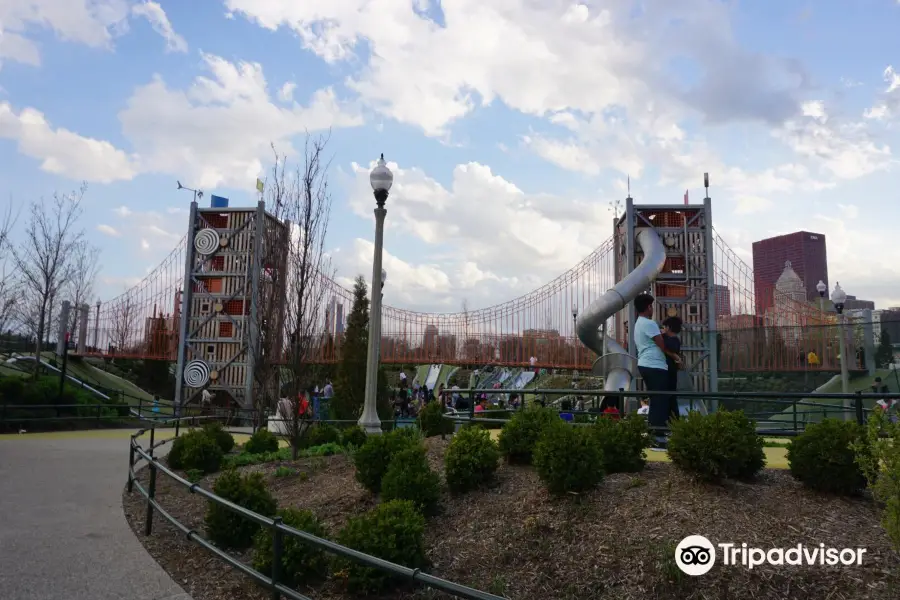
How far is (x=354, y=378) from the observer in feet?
53.2

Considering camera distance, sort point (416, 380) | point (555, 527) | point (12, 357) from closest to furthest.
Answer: point (555, 527)
point (12, 357)
point (416, 380)

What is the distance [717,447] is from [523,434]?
2004mm

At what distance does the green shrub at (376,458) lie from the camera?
248 inches

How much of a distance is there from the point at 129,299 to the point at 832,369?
100 ft

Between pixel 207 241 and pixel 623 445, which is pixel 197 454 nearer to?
pixel 623 445

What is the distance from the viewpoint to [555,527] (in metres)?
4.73

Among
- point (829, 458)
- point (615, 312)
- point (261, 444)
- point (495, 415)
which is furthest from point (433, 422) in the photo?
point (615, 312)

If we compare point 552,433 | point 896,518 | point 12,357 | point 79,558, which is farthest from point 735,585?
point 12,357

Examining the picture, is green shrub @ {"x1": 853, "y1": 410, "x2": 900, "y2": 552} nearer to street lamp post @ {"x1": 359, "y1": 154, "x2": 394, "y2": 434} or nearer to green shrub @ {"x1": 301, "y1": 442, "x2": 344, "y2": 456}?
street lamp post @ {"x1": 359, "y1": 154, "x2": 394, "y2": 434}

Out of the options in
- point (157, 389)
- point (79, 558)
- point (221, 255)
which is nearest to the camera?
point (79, 558)

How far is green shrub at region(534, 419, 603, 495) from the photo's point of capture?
16.4 feet

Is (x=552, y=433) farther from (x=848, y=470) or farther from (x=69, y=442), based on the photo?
(x=69, y=442)

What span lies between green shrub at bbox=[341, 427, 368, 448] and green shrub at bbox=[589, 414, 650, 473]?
4628 mm

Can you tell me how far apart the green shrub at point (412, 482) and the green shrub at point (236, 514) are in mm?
1146
